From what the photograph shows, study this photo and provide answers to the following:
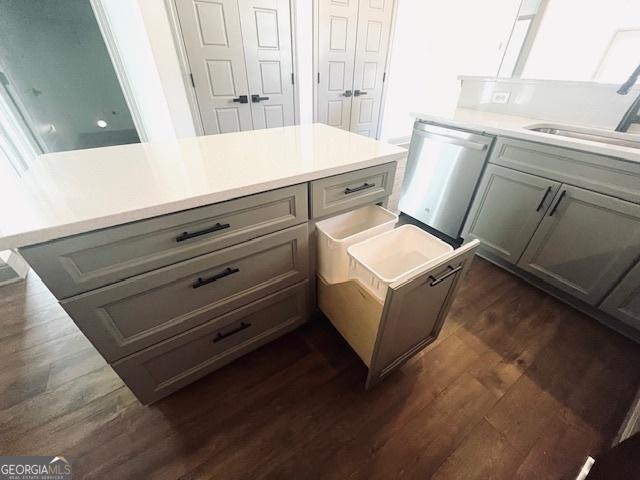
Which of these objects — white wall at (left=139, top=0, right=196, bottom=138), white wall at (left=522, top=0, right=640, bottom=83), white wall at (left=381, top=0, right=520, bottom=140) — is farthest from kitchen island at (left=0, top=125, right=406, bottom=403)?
white wall at (left=381, top=0, right=520, bottom=140)

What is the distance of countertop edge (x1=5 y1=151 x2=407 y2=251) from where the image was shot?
1.90ft

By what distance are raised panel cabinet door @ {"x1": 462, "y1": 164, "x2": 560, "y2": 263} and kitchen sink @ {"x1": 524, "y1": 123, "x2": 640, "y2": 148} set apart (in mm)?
450

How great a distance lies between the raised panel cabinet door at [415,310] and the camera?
31.2 inches

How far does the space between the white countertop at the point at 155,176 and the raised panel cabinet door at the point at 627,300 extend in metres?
1.25

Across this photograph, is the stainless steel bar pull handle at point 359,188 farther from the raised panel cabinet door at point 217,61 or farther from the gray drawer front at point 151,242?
the raised panel cabinet door at point 217,61

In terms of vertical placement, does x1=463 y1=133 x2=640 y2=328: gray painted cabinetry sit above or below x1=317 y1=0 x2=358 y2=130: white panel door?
below

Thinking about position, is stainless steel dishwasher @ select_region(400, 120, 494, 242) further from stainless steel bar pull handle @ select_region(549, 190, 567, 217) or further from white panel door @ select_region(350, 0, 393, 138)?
white panel door @ select_region(350, 0, 393, 138)

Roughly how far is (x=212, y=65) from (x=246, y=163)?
214 cm

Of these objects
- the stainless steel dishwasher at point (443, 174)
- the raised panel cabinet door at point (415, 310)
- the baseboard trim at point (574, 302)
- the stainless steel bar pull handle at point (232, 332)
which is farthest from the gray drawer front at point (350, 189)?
the baseboard trim at point (574, 302)

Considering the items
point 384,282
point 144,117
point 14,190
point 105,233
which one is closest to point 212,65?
point 144,117

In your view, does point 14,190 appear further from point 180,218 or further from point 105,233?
point 180,218

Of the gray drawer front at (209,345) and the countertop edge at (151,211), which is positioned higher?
the countertop edge at (151,211)

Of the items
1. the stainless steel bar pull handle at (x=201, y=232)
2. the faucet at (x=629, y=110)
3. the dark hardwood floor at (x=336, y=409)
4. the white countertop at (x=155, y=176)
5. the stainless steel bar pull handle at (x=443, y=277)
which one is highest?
the faucet at (x=629, y=110)

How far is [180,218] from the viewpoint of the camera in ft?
2.45
